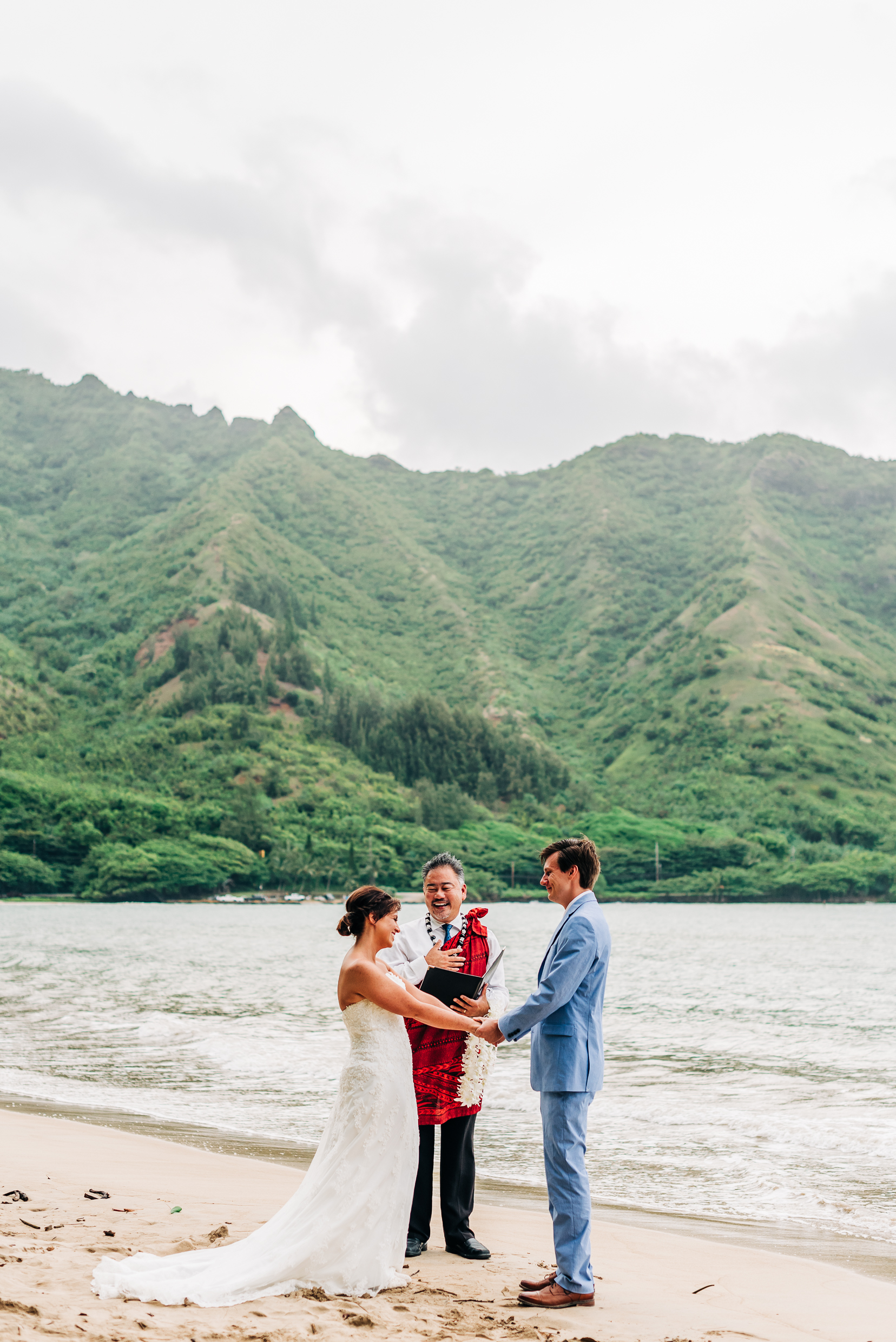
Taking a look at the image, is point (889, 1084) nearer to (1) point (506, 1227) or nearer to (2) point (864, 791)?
(1) point (506, 1227)

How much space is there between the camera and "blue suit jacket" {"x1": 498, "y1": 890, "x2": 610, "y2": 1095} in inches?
241

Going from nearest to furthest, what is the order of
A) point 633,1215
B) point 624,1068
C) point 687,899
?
point 633,1215 < point 624,1068 < point 687,899

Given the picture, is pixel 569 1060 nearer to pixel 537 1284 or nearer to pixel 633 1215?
pixel 537 1284

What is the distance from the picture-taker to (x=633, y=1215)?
9609 mm

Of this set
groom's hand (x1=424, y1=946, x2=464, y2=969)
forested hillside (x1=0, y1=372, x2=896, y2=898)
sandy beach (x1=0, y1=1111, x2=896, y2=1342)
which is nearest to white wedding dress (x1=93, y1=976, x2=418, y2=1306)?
sandy beach (x1=0, y1=1111, x2=896, y2=1342)

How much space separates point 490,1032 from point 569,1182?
0.91 metres

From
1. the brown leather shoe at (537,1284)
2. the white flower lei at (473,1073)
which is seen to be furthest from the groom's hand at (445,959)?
the brown leather shoe at (537,1284)

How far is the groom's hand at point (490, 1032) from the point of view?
21.4 ft

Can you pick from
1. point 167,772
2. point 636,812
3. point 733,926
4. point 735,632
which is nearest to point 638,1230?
point 733,926

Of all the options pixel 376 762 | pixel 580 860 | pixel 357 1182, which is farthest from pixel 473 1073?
pixel 376 762

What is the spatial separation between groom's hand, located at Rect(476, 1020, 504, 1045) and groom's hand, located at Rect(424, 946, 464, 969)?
0.50 meters

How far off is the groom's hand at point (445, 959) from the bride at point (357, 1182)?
0.28 metres

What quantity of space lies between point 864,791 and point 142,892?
336 ft

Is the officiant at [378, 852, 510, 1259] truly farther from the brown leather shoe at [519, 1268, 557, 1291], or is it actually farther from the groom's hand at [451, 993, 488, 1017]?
the brown leather shoe at [519, 1268, 557, 1291]
